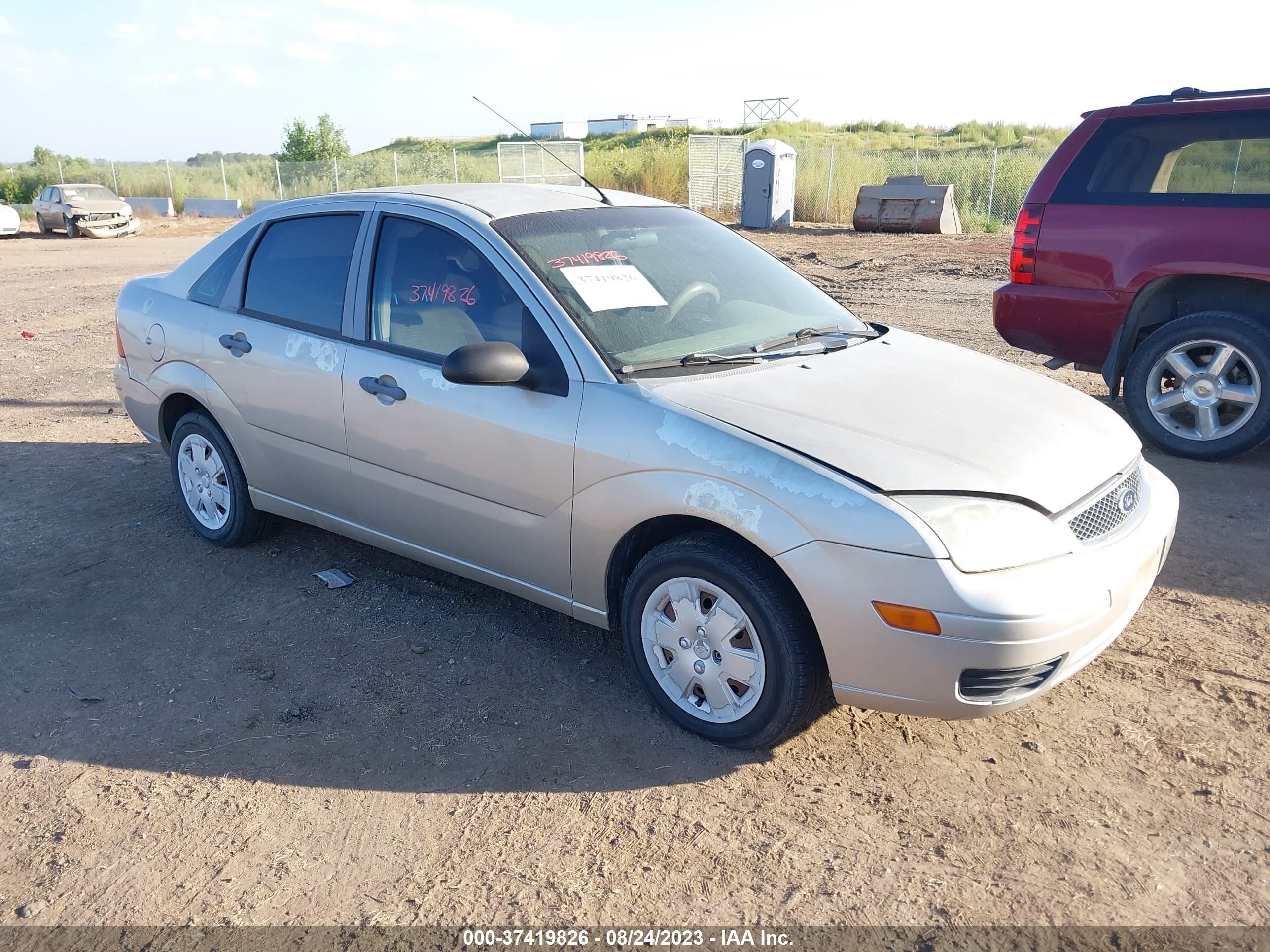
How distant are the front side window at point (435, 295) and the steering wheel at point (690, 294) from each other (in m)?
0.59

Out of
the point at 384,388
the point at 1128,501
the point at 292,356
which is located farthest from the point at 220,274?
the point at 1128,501

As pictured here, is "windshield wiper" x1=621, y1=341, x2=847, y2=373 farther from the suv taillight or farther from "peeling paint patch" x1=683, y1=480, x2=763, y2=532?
the suv taillight

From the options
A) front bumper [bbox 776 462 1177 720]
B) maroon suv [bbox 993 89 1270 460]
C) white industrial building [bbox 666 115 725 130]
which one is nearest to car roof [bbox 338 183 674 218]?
front bumper [bbox 776 462 1177 720]

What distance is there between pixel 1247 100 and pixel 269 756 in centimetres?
642

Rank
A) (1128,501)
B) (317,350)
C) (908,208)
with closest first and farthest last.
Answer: (1128,501) → (317,350) → (908,208)

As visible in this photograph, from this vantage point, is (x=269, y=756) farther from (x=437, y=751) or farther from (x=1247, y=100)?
(x=1247, y=100)

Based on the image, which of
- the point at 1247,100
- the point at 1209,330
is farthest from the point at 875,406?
the point at 1247,100

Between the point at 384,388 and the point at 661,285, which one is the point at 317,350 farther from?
the point at 661,285

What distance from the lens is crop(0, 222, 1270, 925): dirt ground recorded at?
276 centimetres

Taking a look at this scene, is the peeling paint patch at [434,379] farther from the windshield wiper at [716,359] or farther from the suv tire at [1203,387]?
the suv tire at [1203,387]

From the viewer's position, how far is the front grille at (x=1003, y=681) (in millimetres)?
2906

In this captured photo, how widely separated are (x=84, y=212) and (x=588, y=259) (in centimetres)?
2885

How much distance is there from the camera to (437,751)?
3443mm

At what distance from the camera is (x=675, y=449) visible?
3238 millimetres
